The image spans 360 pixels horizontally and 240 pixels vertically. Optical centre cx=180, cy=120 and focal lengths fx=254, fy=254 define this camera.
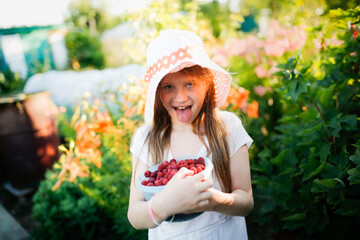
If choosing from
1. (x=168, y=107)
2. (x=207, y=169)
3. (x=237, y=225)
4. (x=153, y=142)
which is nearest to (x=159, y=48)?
(x=168, y=107)

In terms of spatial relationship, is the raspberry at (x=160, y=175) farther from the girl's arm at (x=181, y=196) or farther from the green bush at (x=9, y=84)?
the green bush at (x=9, y=84)

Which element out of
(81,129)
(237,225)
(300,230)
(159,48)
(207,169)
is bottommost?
(300,230)

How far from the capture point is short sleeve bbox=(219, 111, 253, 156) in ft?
3.84

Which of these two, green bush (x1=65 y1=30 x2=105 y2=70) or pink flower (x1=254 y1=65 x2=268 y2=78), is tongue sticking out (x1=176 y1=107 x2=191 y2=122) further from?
green bush (x1=65 y1=30 x2=105 y2=70)

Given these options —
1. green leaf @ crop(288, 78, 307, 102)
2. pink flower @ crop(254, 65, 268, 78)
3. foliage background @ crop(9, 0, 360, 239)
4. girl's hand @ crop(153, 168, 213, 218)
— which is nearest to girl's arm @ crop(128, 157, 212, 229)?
girl's hand @ crop(153, 168, 213, 218)

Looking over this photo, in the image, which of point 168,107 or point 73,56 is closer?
point 168,107

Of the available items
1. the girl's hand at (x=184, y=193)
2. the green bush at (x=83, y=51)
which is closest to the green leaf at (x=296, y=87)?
the girl's hand at (x=184, y=193)

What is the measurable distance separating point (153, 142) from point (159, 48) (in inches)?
17.7

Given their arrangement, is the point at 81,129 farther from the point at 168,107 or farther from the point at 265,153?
the point at 265,153

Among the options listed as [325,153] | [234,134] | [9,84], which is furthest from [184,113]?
[9,84]

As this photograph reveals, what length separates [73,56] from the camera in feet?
49.4

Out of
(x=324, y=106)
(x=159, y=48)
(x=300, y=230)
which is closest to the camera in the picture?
(x=159, y=48)

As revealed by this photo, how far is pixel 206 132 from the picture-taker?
1.22 m

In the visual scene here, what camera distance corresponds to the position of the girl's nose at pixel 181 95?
1087mm
